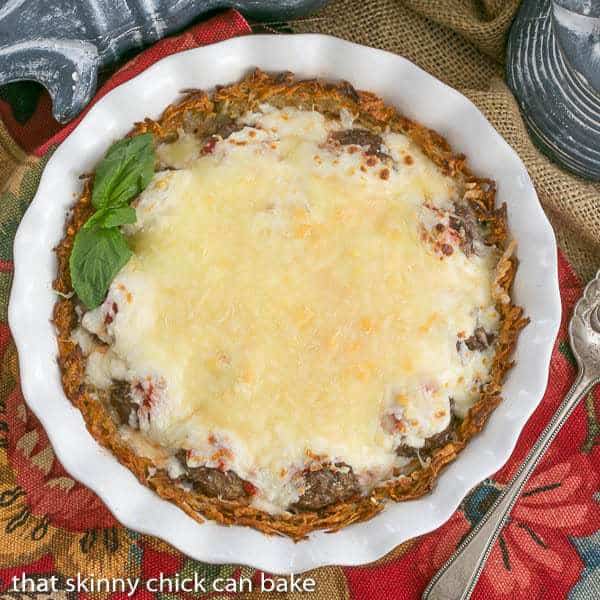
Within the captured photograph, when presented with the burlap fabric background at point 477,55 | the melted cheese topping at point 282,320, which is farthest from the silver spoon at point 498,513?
the melted cheese topping at point 282,320

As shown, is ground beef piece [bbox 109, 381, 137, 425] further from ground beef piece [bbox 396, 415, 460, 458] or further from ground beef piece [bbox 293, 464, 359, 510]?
ground beef piece [bbox 396, 415, 460, 458]

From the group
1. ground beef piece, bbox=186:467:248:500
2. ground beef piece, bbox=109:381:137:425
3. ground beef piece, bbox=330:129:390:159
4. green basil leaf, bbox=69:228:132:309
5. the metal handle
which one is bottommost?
the metal handle

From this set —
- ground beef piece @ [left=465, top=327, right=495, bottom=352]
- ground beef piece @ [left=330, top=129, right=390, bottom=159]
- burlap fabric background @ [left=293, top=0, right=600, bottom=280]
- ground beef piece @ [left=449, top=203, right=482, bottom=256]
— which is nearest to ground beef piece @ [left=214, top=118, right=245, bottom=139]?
ground beef piece @ [left=330, top=129, right=390, bottom=159]

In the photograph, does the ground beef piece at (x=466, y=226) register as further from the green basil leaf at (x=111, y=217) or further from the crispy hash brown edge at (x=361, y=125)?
the green basil leaf at (x=111, y=217)

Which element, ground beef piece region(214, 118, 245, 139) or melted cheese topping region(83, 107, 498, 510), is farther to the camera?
ground beef piece region(214, 118, 245, 139)

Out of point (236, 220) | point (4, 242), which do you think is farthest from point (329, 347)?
point (4, 242)

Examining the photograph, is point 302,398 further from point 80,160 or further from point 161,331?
point 80,160

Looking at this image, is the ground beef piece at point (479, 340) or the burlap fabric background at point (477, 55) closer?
the ground beef piece at point (479, 340)
